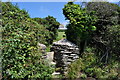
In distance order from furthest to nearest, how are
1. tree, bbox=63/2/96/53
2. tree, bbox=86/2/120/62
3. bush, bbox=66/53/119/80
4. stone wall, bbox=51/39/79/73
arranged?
tree, bbox=86/2/120/62 < tree, bbox=63/2/96/53 < stone wall, bbox=51/39/79/73 < bush, bbox=66/53/119/80

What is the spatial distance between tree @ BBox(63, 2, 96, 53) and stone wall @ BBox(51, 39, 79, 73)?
0.48m

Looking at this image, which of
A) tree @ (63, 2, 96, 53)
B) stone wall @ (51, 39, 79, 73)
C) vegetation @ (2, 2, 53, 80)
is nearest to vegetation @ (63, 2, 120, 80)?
tree @ (63, 2, 96, 53)

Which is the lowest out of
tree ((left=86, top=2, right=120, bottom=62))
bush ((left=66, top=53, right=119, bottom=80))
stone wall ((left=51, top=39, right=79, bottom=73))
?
bush ((left=66, top=53, right=119, bottom=80))

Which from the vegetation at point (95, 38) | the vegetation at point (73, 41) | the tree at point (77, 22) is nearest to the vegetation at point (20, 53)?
the vegetation at point (73, 41)

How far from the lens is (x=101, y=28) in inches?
249

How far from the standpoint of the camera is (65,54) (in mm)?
5273

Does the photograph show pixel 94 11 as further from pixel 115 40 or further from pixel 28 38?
pixel 28 38

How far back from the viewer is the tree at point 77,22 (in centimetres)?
551

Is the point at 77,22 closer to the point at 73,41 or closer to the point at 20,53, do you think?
the point at 73,41

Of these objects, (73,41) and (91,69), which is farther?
(73,41)

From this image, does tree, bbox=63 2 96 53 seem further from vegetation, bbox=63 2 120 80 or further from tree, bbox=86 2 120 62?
tree, bbox=86 2 120 62

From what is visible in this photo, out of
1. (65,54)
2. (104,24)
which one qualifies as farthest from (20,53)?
(104,24)

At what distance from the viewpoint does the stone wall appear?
205 inches

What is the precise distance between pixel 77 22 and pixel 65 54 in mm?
1448
